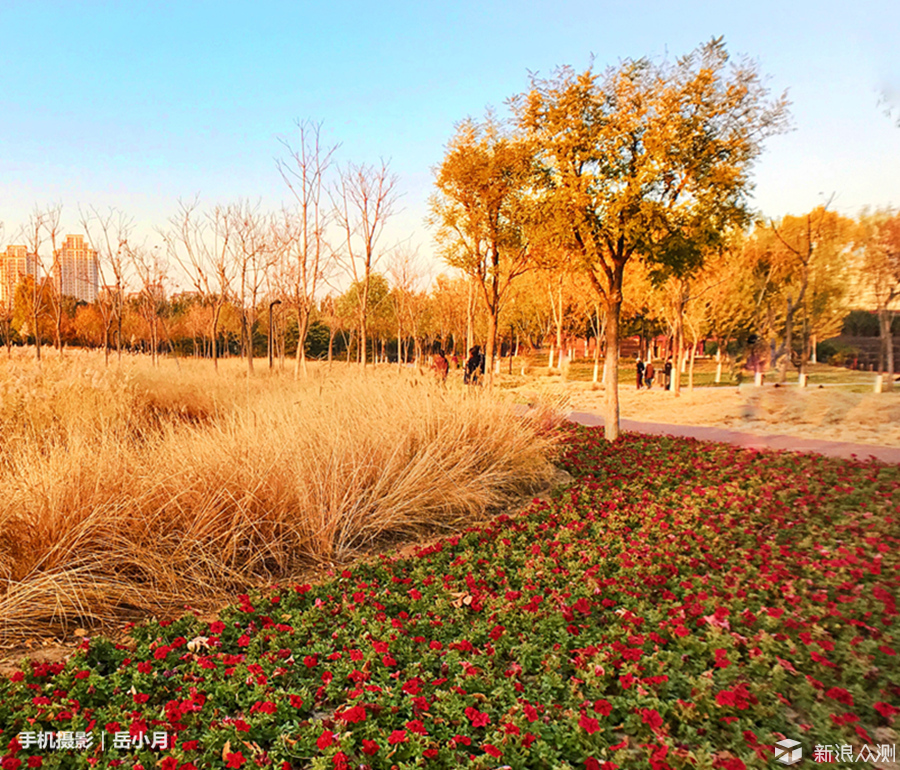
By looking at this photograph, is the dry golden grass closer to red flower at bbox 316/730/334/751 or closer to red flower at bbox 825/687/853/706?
red flower at bbox 316/730/334/751

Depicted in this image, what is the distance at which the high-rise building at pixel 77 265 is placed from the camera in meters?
23.1

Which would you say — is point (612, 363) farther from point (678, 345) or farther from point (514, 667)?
point (678, 345)

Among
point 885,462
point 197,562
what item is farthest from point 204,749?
point 885,462

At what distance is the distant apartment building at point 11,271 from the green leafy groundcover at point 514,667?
26821mm

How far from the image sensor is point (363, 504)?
5.39 meters

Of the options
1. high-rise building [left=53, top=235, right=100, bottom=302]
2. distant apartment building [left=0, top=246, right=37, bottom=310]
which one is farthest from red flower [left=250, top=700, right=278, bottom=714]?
distant apartment building [left=0, top=246, right=37, bottom=310]

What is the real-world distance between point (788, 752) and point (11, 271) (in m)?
33.0

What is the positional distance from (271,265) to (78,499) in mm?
20545

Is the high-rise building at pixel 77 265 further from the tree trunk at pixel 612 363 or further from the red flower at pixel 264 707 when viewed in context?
the red flower at pixel 264 707

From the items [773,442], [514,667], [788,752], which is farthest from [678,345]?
[788,752]

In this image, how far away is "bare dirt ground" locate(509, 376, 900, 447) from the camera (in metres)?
12.2

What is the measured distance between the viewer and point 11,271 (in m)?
26.2

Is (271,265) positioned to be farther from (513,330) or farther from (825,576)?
(513,330)

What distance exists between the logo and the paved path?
768 centimetres
